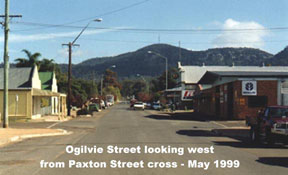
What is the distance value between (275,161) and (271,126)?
195 inches

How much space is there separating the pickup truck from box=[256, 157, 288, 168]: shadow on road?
3655 millimetres

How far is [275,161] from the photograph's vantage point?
13.1 meters

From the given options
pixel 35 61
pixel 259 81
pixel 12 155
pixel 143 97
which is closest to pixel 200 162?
pixel 12 155

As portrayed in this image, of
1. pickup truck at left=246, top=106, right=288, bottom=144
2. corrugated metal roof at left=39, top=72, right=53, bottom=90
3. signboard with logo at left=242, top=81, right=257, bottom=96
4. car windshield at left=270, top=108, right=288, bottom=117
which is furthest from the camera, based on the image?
corrugated metal roof at left=39, top=72, right=53, bottom=90

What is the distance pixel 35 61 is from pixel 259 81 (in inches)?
1959

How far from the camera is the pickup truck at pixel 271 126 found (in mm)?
17406

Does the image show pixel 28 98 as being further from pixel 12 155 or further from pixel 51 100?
pixel 12 155

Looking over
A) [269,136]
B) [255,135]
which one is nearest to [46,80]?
[255,135]

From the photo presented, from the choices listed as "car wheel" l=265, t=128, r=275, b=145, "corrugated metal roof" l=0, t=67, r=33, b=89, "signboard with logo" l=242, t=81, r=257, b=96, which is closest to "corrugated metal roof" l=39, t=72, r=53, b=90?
"corrugated metal roof" l=0, t=67, r=33, b=89

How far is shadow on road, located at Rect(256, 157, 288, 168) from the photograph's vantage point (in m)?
12.4

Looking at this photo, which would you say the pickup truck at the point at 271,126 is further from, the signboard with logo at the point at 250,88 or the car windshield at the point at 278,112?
the signboard with logo at the point at 250,88

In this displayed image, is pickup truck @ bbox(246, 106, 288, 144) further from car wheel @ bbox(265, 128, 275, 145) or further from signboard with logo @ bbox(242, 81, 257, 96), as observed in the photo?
signboard with logo @ bbox(242, 81, 257, 96)

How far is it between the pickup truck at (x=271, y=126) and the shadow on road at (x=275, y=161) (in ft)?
12.0

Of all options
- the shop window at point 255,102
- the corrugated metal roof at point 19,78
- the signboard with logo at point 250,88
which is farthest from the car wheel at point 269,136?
the corrugated metal roof at point 19,78
